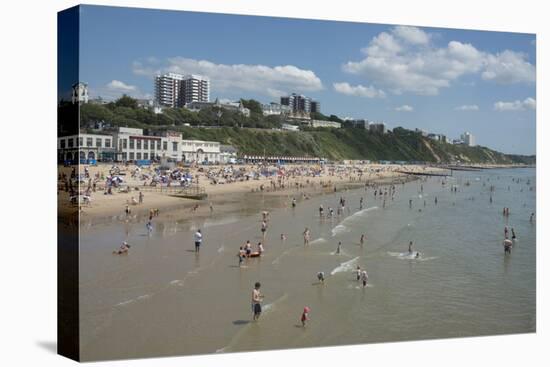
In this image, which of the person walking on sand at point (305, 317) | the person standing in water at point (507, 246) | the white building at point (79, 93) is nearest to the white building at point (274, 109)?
the white building at point (79, 93)

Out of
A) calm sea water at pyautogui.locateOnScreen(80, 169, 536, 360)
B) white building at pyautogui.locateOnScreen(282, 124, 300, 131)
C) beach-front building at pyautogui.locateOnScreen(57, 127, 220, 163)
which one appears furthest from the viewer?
white building at pyautogui.locateOnScreen(282, 124, 300, 131)

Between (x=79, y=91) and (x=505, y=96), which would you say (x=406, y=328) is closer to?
(x=505, y=96)

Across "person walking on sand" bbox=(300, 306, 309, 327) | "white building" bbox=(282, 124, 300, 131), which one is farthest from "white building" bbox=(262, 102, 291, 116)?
"person walking on sand" bbox=(300, 306, 309, 327)

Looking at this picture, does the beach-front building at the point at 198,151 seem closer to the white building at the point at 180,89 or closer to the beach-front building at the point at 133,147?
the beach-front building at the point at 133,147

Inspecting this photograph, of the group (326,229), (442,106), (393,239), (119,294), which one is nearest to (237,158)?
(326,229)

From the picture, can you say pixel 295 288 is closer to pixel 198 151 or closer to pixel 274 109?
pixel 274 109

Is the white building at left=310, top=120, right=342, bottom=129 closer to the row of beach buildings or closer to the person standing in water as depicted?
the row of beach buildings
